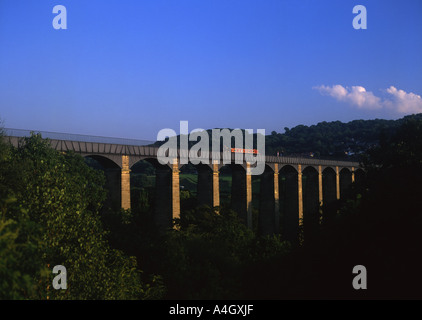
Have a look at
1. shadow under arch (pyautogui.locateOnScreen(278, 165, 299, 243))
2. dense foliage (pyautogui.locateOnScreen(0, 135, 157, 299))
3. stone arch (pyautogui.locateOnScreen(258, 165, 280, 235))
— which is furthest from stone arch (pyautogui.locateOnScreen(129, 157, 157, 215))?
shadow under arch (pyautogui.locateOnScreen(278, 165, 299, 243))

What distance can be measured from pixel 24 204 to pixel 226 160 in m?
36.8

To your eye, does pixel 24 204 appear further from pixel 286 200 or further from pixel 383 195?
pixel 286 200

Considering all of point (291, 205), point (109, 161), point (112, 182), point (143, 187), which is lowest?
point (291, 205)

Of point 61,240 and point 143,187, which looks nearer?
point 61,240

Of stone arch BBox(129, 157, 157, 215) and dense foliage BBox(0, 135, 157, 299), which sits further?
stone arch BBox(129, 157, 157, 215)

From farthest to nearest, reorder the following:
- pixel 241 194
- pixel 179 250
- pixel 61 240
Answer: pixel 241 194 → pixel 179 250 → pixel 61 240

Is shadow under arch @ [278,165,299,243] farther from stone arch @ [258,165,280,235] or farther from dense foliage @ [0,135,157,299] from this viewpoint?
dense foliage @ [0,135,157,299]

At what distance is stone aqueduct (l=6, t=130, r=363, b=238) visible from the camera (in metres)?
40.1

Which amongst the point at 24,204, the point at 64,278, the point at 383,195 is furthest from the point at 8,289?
the point at 383,195

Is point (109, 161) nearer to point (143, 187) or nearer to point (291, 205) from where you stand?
point (291, 205)

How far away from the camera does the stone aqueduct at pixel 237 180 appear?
40.1 m

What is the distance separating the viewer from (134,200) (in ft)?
224

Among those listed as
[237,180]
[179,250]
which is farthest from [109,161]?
[237,180]

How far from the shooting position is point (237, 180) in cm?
5884
